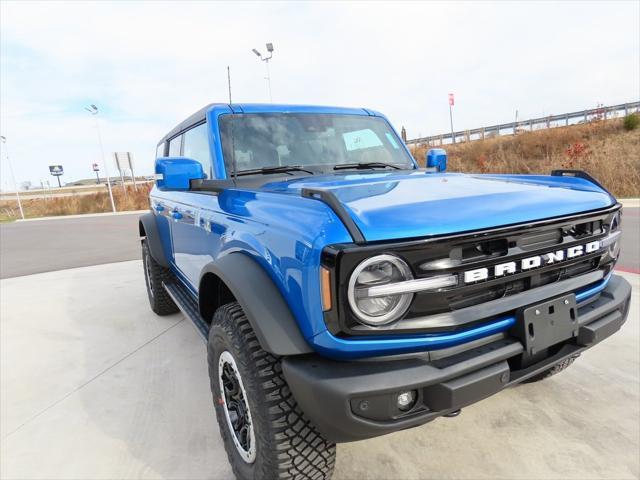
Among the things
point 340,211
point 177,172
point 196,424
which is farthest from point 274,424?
point 177,172

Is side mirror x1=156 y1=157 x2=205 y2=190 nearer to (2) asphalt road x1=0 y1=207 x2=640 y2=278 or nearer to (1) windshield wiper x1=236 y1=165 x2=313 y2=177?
(1) windshield wiper x1=236 y1=165 x2=313 y2=177

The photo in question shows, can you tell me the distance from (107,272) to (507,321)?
6217mm

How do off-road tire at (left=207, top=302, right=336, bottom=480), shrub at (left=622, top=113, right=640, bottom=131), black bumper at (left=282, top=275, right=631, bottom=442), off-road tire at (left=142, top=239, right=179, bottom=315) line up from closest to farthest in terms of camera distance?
black bumper at (left=282, top=275, right=631, bottom=442), off-road tire at (left=207, top=302, right=336, bottom=480), off-road tire at (left=142, top=239, right=179, bottom=315), shrub at (left=622, top=113, right=640, bottom=131)

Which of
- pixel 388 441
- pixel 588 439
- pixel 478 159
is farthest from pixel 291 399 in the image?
pixel 478 159

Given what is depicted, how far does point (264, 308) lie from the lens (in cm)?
146

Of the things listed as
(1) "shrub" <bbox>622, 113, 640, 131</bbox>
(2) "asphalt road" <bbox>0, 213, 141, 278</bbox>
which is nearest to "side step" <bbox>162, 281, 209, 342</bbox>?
(2) "asphalt road" <bbox>0, 213, 141, 278</bbox>

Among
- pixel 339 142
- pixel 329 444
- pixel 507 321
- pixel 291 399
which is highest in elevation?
pixel 339 142

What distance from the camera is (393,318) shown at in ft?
4.44

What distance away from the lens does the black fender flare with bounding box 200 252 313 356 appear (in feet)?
4.52

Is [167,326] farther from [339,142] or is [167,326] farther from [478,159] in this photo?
[478,159]

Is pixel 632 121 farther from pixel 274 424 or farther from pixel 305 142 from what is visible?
pixel 274 424

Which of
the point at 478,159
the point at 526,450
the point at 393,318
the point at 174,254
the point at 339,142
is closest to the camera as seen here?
the point at 393,318

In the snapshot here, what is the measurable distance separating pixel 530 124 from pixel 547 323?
24126 mm

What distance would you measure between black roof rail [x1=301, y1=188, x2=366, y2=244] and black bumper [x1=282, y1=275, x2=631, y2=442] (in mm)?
431
